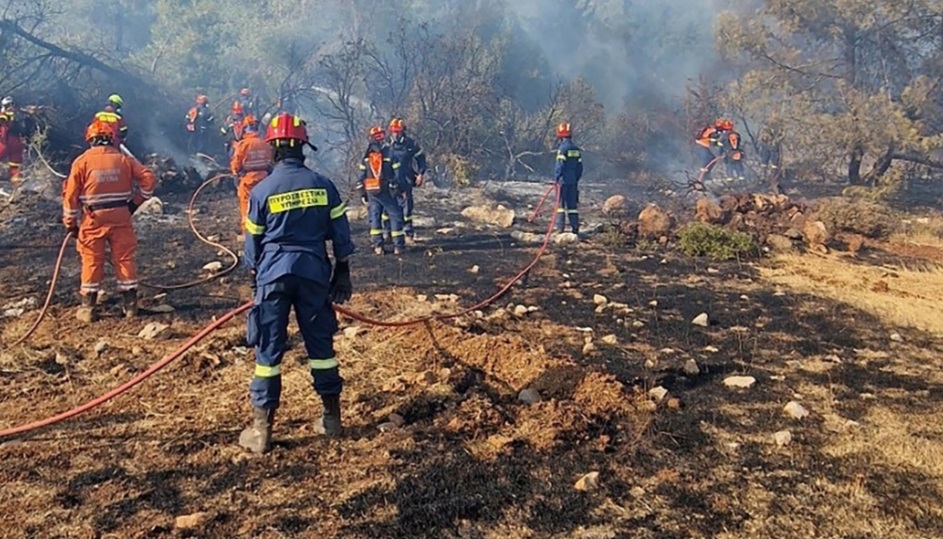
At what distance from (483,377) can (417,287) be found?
2686mm

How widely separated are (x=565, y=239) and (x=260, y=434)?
676 centimetres

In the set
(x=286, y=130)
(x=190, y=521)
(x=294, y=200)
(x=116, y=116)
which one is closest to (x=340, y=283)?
(x=294, y=200)

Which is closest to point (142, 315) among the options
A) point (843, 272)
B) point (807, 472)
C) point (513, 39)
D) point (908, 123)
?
point (807, 472)

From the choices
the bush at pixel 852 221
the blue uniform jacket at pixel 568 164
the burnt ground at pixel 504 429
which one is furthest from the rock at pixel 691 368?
the bush at pixel 852 221

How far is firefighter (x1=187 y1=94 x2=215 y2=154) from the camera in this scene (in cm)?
1612

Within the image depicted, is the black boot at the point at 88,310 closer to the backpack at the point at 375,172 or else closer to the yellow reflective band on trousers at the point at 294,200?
the yellow reflective band on trousers at the point at 294,200

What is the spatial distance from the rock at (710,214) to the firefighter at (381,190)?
4.81 m

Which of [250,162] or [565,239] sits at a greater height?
[250,162]

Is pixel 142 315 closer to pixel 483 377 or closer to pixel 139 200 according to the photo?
pixel 139 200

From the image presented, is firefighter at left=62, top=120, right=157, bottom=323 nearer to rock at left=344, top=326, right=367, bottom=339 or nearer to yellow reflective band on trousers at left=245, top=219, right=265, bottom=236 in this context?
rock at left=344, top=326, right=367, bottom=339

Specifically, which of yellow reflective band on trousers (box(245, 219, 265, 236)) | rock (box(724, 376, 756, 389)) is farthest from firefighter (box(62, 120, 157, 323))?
rock (box(724, 376, 756, 389))

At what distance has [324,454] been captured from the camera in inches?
146

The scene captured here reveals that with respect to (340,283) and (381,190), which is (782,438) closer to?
(340,283)

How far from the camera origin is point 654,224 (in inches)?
396
